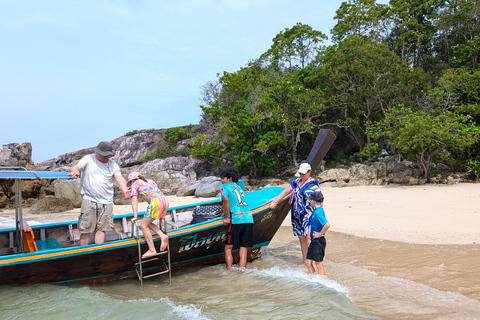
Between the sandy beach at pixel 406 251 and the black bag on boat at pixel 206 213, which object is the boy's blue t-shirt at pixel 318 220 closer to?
the sandy beach at pixel 406 251

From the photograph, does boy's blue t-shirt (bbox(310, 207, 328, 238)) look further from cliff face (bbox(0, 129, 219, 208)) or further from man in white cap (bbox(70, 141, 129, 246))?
cliff face (bbox(0, 129, 219, 208))

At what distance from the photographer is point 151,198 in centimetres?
536

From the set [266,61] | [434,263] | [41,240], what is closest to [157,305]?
[41,240]

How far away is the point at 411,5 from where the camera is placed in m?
27.8

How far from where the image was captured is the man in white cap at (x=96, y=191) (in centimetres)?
A: 541

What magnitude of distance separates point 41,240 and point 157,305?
10.6 feet

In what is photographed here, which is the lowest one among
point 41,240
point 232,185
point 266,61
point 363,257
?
point 363,257

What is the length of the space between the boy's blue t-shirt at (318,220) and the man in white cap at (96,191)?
2.82 metres

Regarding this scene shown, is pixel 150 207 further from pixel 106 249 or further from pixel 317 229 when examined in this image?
pixel 317 229

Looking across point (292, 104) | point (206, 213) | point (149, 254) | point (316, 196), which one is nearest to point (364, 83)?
point (292, 104)

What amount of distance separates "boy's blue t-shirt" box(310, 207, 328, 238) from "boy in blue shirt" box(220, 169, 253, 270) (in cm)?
111

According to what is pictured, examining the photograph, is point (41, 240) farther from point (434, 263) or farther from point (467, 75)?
point (467, 75)

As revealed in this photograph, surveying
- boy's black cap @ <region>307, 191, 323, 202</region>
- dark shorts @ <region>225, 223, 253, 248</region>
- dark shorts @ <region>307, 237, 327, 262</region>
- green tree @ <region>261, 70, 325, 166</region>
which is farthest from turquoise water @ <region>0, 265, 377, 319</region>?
green tree @ <region>261, 70, 325, 166</region>

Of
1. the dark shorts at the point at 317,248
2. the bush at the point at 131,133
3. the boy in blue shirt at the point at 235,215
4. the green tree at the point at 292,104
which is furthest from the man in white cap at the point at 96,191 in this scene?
the bush at the point at 131,133
